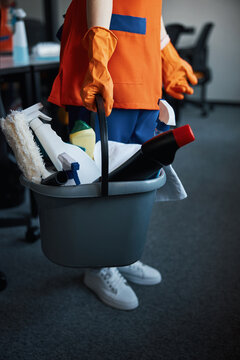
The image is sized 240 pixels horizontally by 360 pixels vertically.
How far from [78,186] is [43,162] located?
142 mm

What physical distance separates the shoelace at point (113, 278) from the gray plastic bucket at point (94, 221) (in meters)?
0.36

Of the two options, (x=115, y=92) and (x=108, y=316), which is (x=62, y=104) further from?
(x=108, y=316)

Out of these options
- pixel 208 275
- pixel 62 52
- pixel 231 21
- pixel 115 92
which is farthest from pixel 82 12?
pixel 231 21

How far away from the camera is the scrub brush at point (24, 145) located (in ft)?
2.66

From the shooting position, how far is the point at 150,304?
1240mm

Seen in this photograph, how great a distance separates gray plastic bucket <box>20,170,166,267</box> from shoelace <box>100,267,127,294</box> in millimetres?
361

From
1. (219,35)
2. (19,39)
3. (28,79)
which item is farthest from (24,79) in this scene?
(219,35)

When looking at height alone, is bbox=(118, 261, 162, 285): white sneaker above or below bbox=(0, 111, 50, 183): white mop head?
below

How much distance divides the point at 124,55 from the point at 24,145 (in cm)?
39

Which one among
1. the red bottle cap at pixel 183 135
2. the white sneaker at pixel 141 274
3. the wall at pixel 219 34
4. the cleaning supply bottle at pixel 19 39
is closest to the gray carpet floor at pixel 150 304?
the white sneaker at pixel 141 274

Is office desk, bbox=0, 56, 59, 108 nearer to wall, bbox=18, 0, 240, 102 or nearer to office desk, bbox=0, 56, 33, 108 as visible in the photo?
office desk, bbox=0, 56, 33, 108

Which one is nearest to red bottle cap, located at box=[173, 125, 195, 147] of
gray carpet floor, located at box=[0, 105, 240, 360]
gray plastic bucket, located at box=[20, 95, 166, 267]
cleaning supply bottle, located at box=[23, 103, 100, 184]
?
gray plastic bucket, located at box=[20, 95, 166, 267]

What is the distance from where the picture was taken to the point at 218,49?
4.98 metres

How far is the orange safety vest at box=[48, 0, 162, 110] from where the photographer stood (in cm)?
94
